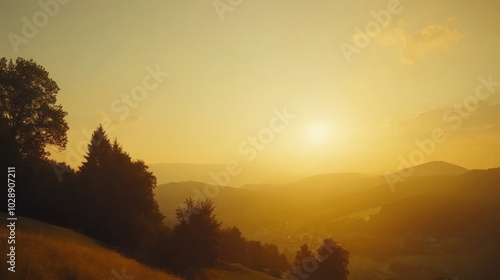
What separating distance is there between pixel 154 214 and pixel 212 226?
1275cm

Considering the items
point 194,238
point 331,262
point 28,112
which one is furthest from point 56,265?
point 331,262

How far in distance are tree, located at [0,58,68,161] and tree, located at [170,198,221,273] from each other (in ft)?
51.3

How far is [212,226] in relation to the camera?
1259 inches

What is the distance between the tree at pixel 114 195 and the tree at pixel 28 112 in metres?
5.60

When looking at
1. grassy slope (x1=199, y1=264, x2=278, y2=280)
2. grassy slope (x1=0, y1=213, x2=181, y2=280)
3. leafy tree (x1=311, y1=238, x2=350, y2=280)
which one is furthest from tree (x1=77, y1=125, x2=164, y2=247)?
leafy tree (x1=311, y1=238, x2=350, y2=280)

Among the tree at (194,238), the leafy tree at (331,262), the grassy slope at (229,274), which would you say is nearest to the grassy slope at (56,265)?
the tree at (194,238)

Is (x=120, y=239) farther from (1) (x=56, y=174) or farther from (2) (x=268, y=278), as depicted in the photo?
(2) (x=268, y=278)

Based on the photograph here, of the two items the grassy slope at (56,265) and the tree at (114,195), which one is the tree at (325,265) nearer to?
the tree at (114,195)

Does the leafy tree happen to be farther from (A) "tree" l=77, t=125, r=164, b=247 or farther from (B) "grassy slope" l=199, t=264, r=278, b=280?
(A) "tree" l=77, t=125, r=164, b=247

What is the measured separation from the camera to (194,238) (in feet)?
101

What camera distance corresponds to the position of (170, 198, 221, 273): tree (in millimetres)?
29891

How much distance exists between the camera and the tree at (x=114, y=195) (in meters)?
33.2

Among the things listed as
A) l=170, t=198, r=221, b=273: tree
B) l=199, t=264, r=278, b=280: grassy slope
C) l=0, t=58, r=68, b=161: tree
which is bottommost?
l=199, t=264, r=278, b=280: grassy slope

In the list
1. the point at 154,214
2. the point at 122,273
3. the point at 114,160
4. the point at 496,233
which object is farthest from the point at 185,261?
the point at 496,233
